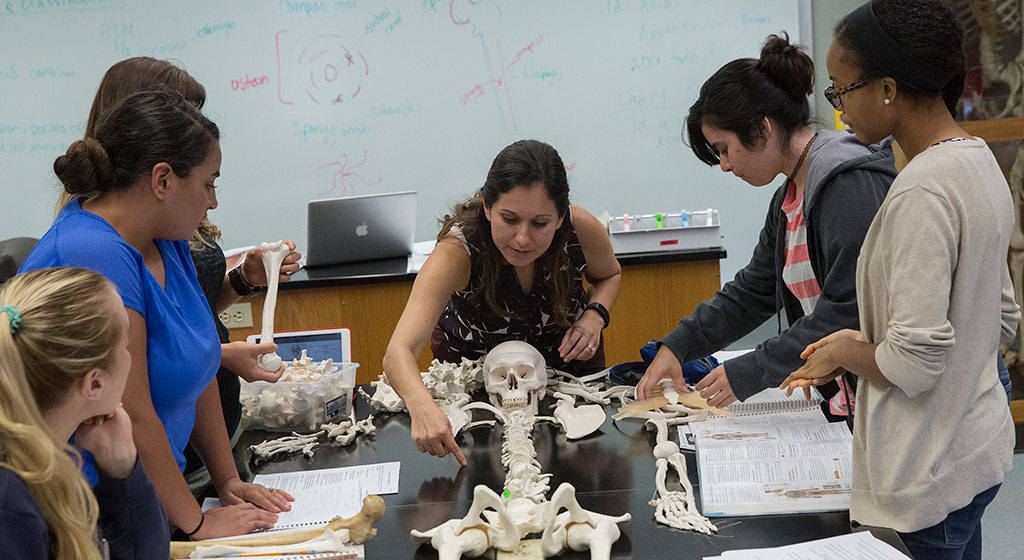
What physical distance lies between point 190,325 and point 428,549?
621mm

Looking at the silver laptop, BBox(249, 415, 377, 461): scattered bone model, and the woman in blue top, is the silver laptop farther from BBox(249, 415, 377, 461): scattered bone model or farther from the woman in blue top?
the woman in blue top

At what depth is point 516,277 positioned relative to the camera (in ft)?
8.27

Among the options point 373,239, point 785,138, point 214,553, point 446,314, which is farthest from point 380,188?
point 214,553

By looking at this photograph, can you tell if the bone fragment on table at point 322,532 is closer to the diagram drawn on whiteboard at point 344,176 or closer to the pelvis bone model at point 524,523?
the pelvis bone model at point 524,523

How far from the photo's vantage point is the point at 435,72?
480 centimetres

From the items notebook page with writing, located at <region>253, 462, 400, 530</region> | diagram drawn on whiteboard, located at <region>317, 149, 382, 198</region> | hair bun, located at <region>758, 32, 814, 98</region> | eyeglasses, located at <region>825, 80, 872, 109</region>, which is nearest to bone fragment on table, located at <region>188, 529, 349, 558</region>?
notebook page with writing, located at <region>253, 462, 400, 530</region>

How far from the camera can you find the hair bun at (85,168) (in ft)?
4.82

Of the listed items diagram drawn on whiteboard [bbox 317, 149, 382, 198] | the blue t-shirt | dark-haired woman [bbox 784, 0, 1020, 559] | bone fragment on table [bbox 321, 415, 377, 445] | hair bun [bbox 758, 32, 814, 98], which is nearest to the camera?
dark-haired woman [bbox 784, 0, 1020, 559]

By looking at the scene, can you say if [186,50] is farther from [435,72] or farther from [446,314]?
[446,314]

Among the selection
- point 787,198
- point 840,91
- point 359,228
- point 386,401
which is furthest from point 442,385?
point 359,228

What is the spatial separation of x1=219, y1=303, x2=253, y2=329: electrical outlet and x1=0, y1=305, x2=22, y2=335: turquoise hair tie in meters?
2.75

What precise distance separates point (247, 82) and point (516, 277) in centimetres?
291

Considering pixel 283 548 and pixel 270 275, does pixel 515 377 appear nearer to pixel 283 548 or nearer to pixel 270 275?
pixel 270 275

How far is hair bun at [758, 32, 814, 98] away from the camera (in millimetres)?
1977
